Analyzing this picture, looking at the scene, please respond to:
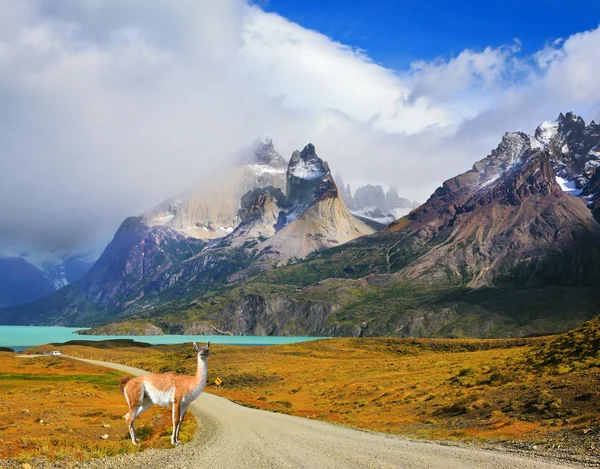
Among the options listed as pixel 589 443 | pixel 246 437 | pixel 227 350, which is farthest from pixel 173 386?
pixel 227 350

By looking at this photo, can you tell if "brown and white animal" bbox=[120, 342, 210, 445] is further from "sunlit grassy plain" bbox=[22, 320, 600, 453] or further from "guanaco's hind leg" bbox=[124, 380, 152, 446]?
"sunlit grassy plain" bbox=[22, 320, 600, 453]

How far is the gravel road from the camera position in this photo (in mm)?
19747

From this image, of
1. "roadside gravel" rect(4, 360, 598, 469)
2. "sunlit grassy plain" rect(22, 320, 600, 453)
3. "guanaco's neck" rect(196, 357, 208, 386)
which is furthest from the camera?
"sunlit grassy plain" rect(22, 320, 600, 453)

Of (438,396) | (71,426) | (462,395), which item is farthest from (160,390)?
(438,396)

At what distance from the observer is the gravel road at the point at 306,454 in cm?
1975

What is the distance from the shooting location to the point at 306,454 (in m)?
22.6

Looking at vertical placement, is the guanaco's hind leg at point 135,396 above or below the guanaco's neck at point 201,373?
Answer: below

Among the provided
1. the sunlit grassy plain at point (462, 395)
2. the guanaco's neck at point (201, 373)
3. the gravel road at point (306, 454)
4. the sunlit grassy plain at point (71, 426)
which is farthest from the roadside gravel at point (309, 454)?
the sunlit grassy plain at point (462, 395)

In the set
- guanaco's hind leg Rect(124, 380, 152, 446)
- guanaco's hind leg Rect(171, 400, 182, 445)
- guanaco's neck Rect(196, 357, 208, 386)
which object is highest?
guanaco's neck Rect(196, 357, 208, 386)

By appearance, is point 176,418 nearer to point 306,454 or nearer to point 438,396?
point 306,454

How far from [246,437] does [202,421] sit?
8.03 m

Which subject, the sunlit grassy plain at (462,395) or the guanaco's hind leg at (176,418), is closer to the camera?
the guanaco's hind leg at (176,418)

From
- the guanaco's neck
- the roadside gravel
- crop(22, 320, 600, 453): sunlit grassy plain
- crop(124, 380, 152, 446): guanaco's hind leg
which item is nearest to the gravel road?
the roadside gravel

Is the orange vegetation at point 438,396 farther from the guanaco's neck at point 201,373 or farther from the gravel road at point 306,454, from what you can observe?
the guanaco's neck at point 201,373
